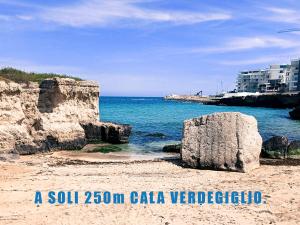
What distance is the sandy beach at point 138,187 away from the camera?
9.82 meters

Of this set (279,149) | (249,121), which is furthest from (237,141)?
(279,149)

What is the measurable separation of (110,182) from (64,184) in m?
1.43

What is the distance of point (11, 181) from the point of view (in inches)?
527

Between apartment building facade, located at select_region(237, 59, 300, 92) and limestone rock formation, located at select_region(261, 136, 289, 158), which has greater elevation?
apartment building facade, located at select_region(237, 59, 300, 92)

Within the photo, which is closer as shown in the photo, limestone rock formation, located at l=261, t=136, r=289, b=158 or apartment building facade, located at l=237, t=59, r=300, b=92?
limestone rock formation, located at l=261, t=136, r=289, b=158

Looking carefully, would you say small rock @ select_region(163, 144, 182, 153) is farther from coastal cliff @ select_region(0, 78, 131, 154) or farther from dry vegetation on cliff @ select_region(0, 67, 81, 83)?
dry vegetation on cliff @ select_region(0, 67, 81, 83)

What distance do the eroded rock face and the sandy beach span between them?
1.63 ft

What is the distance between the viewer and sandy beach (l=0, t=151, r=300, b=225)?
9.82 meters

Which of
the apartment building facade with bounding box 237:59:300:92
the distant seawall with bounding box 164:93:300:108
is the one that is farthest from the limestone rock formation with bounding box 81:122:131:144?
the apartment building facade with bounding box 237:59:300:92

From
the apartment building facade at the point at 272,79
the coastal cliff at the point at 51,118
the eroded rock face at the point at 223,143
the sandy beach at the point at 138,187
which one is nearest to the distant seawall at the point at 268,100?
the apartment building facade at the point at 272,79

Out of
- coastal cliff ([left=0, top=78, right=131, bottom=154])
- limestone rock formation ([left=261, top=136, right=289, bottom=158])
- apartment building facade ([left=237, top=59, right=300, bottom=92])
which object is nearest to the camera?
limestone rock formation ([left=261, top=136, right=289, bottom=158])

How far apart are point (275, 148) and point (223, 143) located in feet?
16.5

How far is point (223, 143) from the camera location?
16.1 m

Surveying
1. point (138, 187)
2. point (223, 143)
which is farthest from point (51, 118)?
point (138, 187)
